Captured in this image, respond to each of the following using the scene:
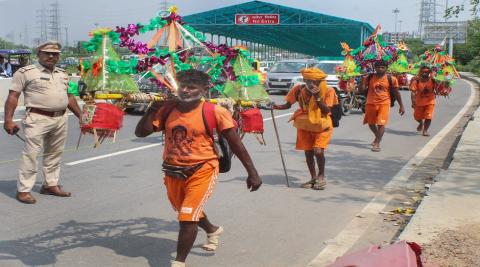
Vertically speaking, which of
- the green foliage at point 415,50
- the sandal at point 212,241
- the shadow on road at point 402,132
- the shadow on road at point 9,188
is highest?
the green foliage at point 415,50

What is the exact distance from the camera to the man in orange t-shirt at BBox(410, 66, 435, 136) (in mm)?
13555

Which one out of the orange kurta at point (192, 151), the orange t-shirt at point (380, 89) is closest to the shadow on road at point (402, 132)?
the orange t-shirt at point (380, 89)

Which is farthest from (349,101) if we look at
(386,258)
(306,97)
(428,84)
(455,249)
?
(386,258)

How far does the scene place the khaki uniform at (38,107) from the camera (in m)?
6.57

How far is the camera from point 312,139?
309 inches

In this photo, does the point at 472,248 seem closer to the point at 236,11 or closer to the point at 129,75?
the point at 129,75

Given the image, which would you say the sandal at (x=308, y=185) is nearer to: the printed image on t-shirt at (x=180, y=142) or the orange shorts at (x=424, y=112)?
the printed image on t-shirt at (x=180, y=142)

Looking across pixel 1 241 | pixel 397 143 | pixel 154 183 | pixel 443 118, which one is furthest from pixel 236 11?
pixel 1 241

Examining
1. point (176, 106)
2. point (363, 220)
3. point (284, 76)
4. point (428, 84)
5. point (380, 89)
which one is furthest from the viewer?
point (284, 76)

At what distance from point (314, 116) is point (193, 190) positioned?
344 centimetres

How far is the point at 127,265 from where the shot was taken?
4871 millimetres

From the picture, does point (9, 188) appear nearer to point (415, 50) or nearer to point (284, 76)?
point (284, 76)

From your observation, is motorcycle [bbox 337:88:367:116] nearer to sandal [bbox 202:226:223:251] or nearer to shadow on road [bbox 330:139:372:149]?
shadow on road [bbox 330:139:372:149]

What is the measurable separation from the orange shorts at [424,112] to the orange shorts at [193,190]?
9924 mm
